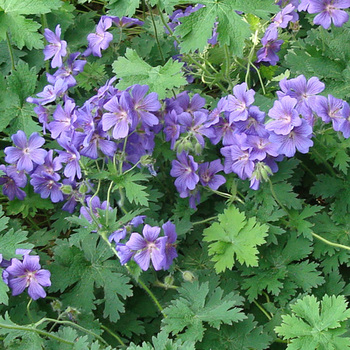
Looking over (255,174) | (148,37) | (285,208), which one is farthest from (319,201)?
(148,37)

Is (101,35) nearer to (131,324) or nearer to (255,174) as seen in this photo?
(255,174)

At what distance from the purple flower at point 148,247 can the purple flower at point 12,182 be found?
67 centimetres

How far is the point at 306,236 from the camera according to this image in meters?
2.11

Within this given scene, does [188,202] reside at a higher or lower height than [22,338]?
higher

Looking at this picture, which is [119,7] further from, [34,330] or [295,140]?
[34,330]

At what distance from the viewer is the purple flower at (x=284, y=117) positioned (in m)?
1.91

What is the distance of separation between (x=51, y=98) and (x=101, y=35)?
46 centimetres

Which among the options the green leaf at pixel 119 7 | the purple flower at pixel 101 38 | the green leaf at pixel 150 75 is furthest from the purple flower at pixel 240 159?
the purple flower at pixel 101 38

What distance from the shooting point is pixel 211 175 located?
2191mm

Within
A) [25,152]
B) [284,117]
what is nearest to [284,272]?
[284,117]

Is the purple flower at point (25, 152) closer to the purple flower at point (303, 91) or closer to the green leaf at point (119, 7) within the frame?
the green leaf at point (119, 7)

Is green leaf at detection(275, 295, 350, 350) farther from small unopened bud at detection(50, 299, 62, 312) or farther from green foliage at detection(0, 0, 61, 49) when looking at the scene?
green foliage at detection(0, 0, 61, 49)

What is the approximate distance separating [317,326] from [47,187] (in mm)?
1153

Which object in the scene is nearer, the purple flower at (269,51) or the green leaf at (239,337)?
the green leaf at (239,337)
